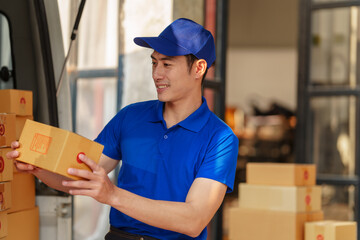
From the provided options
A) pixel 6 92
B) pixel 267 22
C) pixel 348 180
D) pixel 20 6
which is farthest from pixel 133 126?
pixel 267 22

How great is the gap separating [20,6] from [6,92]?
1.93 feet

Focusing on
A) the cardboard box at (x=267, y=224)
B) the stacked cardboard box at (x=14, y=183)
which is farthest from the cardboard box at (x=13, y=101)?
the cardboard box at (x=267, y=224)

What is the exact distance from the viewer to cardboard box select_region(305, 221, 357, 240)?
10.4ft

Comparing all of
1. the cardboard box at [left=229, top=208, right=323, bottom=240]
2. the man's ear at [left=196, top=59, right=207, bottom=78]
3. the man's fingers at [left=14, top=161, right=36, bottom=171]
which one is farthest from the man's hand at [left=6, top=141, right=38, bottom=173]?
the cardboard box at [left=229, top=208, right=323, bottom=240]

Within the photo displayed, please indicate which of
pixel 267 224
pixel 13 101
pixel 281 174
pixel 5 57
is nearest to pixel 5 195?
pixel 13 101

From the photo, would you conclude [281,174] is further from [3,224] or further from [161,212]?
[161,212]

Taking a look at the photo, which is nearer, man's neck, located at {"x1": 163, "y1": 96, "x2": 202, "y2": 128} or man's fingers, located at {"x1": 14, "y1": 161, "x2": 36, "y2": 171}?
man's fingers, located at {"x1": 14, "y1": 161, "x2": 36, "y2": 171}

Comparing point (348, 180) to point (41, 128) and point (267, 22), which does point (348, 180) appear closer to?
point (41, 128)

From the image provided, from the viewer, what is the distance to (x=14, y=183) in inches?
101

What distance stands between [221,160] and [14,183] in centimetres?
113

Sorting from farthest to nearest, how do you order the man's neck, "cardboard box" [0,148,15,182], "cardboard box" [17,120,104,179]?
"cardboard box" [0,148,15,182] → the man's neck → "cardboard box" [17,120,104,179]

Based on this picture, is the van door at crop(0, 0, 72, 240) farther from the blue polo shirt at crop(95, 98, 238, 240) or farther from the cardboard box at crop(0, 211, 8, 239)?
the blue polo shirt at crop(95, 98, 238, 240)

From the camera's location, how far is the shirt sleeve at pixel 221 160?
1843mm

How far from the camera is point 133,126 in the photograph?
2.03 metres
